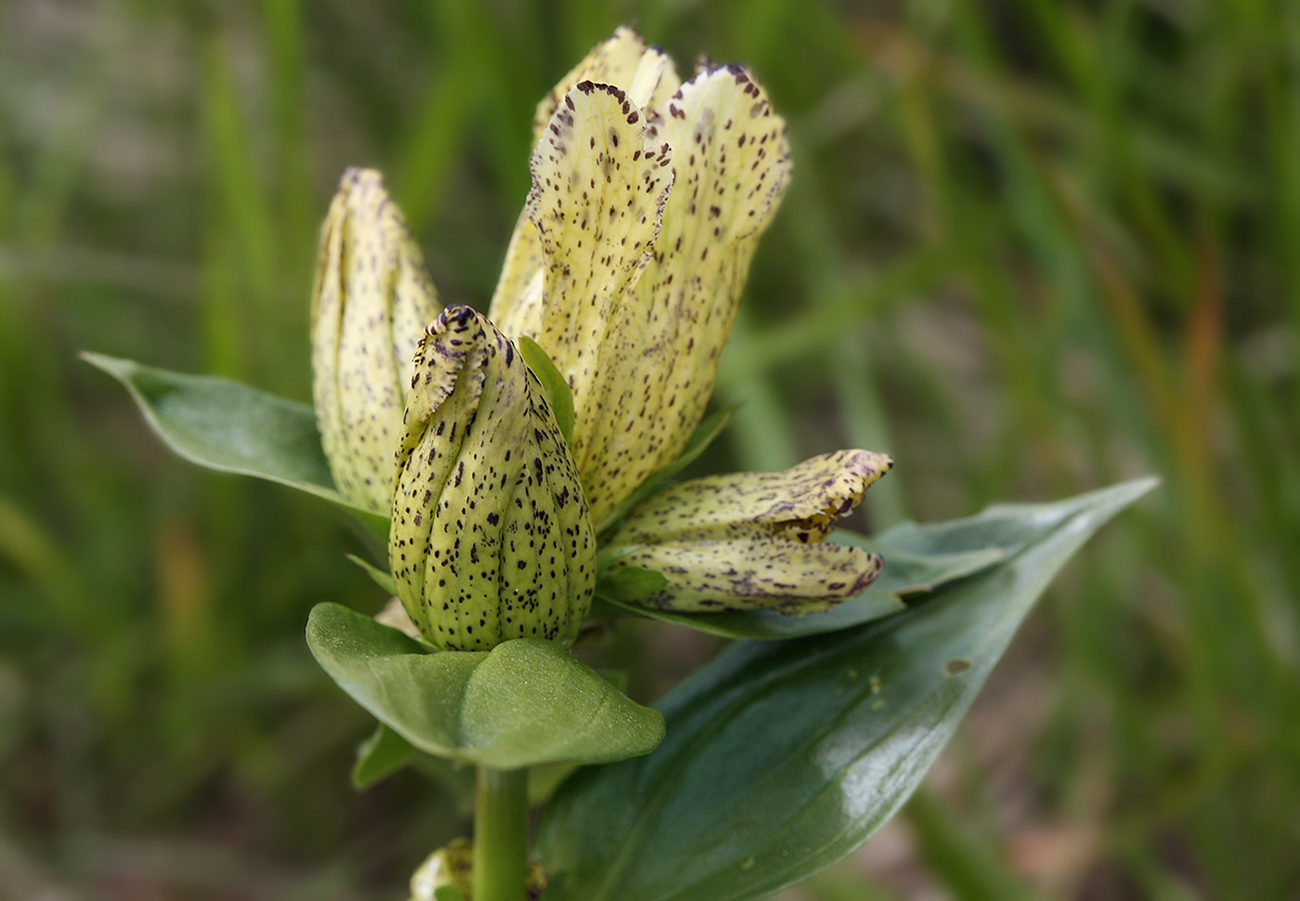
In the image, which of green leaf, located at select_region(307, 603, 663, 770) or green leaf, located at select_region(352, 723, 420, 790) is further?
green leaf, located at select_region(352, 723, 420, 790)

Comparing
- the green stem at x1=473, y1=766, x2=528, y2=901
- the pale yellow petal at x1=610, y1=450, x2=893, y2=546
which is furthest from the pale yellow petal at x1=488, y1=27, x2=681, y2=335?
the green stem at x1=473, y1=766, x2=528, y2=901

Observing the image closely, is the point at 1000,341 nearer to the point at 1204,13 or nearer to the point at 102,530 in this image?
the point at 1204,13

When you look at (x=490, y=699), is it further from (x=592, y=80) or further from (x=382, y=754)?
(x=592, y=80)

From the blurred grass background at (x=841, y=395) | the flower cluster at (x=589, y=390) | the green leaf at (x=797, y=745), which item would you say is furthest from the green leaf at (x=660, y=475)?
the blurred grass background at (x=841, y=395)

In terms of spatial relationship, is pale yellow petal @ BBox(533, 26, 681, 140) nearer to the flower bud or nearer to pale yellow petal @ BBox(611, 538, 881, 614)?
pale yellow petal @ BBox(611, 538, 881, 614)

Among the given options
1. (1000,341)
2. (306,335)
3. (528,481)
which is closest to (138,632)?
(306,335)

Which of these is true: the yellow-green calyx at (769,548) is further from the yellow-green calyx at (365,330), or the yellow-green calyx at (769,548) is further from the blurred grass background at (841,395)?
the blurred grass background at (841,395)

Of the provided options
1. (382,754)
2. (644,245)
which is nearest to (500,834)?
(382,754)
